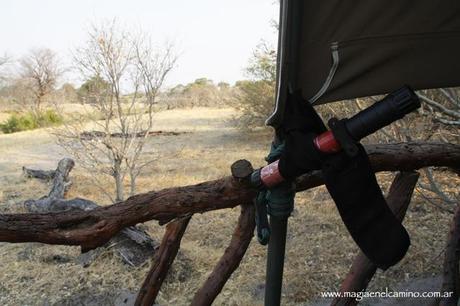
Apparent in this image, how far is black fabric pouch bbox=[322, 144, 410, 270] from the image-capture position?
3.33 feet

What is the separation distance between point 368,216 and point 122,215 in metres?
0.80

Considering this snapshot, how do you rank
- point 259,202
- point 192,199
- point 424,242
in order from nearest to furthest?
point 259,202
point 192,199
point 424,242

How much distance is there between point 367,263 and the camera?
6.20 ft

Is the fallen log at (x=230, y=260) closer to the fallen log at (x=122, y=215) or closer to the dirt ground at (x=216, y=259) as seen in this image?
the fallen log at (x=122, y=215)

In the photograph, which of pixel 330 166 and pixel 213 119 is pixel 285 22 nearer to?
pixel 330 166

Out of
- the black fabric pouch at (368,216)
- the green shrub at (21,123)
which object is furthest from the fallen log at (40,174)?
the green shrub at (21,123)

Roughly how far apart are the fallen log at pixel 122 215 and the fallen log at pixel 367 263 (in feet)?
1.58

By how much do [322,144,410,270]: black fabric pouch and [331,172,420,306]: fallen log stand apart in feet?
2.78

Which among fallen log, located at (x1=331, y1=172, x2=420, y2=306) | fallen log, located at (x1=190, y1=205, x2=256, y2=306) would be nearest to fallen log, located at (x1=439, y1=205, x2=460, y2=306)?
fallen log, located at (x1=331, y1=172, x2=420, y2=306)

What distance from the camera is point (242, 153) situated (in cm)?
991

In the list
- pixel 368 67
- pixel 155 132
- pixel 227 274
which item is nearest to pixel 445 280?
pixel 227 274

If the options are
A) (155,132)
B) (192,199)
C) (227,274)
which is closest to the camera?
(192,199)

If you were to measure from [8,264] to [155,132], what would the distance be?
942cm

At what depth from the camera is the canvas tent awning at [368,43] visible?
1039 mm
